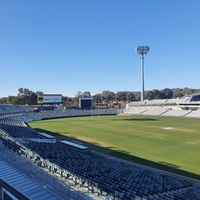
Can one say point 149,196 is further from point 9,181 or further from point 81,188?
point 9,181

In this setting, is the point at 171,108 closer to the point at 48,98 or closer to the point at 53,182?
the point at 48,98

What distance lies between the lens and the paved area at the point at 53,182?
44.4 ft

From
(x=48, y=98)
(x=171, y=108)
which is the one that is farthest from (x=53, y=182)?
(x=171, y=108)

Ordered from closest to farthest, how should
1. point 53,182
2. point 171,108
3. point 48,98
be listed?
point 53,182 < point 48,98 < point 171,108

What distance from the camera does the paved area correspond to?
13531 millimetres

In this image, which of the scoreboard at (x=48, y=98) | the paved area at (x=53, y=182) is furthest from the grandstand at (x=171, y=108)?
the paved area at (x=53, y=182)

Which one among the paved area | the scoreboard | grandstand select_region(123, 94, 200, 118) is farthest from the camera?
the scoreboard

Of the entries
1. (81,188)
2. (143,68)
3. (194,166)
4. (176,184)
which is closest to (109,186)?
(81,188)

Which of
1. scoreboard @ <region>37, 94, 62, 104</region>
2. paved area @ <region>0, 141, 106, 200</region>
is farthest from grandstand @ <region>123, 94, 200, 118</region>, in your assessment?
paved area @ <region>0, 141, 106, 200</region>

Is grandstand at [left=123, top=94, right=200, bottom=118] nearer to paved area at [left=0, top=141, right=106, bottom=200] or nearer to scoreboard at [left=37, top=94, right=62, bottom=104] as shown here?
scoreboard at [left=37, top=94, right=62, bottom=104]

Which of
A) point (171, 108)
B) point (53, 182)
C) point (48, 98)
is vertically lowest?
point (53, 182)

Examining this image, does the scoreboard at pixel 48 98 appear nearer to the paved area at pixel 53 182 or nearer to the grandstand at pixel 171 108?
the grandstand at pixel 171 108

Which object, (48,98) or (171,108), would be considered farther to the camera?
(171,108)

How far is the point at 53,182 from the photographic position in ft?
49.8
